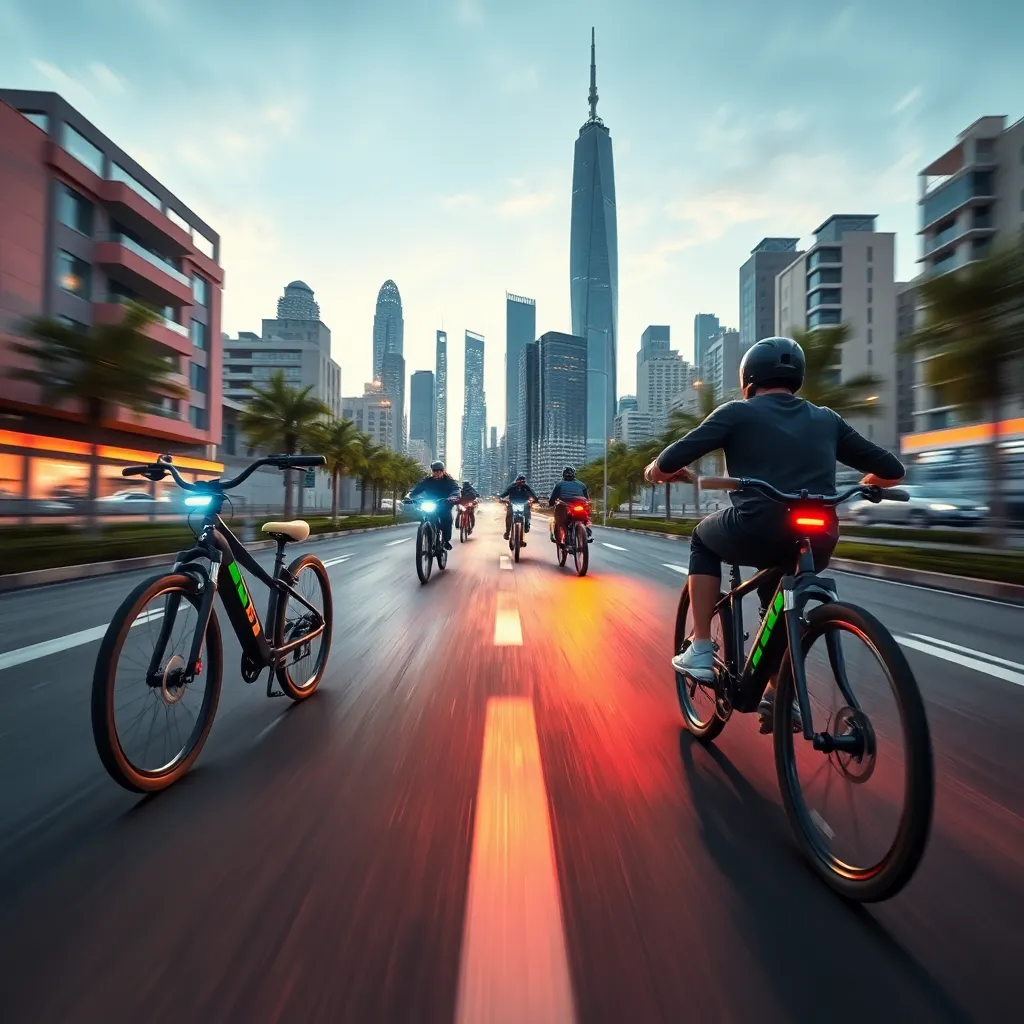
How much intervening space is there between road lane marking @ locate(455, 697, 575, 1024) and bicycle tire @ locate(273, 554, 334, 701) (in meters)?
1.34

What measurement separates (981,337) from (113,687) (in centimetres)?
1667

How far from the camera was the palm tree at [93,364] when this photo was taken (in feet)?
49.0

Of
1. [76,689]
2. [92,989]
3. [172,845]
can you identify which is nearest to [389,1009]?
[92,989]

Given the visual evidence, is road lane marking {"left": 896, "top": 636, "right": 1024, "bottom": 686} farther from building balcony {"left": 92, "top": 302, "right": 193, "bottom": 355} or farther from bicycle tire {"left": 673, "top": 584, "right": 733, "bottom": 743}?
building balcony {"left": 92, "top": 302, "right": 193, "bottom": 355}

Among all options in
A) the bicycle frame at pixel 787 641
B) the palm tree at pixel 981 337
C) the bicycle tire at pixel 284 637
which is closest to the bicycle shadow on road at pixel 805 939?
the bicycle frame at pixel 787 641

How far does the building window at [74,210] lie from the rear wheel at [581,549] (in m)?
33.3

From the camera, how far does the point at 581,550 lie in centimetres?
1040

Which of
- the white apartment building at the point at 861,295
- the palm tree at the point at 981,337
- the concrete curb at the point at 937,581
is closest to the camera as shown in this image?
the concrete curb at the point at 937,581

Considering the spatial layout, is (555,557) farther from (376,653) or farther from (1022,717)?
(1022,717)

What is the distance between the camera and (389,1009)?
1364 millimetres

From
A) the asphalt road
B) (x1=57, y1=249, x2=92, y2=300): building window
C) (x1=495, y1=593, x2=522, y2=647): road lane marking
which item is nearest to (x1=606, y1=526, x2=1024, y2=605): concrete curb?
the asphalt road

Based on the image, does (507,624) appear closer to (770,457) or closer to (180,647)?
(180,647)

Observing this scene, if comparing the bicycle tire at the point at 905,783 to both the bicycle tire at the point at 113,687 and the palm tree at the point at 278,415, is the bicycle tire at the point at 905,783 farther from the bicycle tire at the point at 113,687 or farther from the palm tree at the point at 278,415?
the palm tree at the point at 278,415

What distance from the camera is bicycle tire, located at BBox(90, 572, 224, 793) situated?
7.09ft
